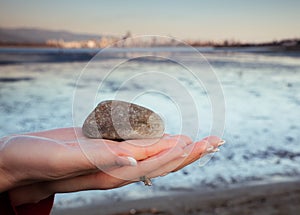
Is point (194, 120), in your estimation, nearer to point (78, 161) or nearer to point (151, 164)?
point (151, 164)

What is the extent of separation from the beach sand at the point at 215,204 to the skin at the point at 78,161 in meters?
3.46

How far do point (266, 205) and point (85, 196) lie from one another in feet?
8.64

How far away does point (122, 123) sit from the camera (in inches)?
88.2

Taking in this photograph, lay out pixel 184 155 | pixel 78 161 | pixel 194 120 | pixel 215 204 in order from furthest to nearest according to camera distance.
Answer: pixel 215 204
pixel 194 120
pixel 184 155
pixel 78 161

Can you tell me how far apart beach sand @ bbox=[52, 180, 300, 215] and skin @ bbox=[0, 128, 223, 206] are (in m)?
3.46

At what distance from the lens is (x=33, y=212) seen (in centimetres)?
192

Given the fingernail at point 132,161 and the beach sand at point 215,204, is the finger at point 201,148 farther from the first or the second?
the beach sand at point 215,204

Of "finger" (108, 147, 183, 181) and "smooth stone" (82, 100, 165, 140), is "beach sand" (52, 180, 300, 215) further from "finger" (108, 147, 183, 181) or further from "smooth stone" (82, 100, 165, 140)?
"finger" (108, 147, 183, 181)

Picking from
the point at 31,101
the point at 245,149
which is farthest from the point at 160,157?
the point at 31,101

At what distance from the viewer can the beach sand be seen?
5.11m

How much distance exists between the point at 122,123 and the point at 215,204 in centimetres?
354

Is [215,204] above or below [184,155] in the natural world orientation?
below

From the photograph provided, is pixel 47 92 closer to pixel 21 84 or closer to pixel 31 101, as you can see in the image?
pixel 31 101

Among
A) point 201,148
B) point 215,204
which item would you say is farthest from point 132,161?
point 215,204
